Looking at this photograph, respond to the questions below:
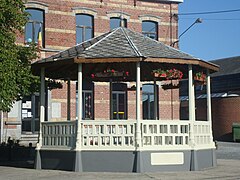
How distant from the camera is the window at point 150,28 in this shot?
2948 cm

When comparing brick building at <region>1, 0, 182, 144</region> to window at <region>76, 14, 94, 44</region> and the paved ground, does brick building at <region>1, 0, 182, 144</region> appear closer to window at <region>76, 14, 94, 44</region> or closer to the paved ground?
window at <region>76, 14, 94, 44</region>

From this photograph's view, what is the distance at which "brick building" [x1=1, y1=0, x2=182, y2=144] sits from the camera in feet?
85.5

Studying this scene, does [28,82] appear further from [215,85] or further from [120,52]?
[215,85]

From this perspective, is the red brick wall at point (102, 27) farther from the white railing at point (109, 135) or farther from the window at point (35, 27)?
the white railing at point (109, 135)

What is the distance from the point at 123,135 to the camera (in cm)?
1369

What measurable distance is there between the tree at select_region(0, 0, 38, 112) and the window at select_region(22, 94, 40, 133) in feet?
32.0

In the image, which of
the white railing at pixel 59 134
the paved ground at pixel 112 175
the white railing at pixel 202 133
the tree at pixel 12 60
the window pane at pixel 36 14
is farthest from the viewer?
the window pane at pixel 36 14

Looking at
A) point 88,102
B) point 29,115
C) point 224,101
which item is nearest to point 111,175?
point 29,115

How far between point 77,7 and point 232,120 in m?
19.8

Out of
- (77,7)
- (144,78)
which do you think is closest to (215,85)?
(77,7)

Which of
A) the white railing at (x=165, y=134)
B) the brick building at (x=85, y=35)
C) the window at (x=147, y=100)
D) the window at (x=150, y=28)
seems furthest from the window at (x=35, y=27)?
the white railing at (x=165, y=134)

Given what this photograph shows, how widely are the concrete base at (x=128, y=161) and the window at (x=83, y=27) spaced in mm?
14316

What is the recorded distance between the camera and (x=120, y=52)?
14.1 m

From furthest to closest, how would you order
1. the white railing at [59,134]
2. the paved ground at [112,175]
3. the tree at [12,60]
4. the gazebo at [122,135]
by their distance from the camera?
the white railing at [59,134] → the gazebo at [122,135] → the tree at [12,60] → the paved ground at [112,175]
